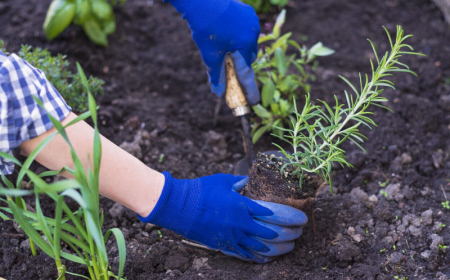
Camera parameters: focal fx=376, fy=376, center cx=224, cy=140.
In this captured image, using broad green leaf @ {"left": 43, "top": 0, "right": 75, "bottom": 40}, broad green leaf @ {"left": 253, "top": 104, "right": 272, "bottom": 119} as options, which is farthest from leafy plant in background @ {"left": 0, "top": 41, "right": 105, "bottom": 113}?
broad green leaf @ {"left": 253, "top": 104, "right": 272, "bottom": 119}

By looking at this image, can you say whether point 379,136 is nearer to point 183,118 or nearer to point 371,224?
point 371,224

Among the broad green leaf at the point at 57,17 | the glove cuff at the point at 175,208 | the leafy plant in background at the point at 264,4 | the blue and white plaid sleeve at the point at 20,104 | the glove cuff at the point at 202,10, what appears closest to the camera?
the blue and white plaid sleeve at the point at 20,104

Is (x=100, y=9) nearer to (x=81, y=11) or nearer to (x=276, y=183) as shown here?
(x=81, y=11)

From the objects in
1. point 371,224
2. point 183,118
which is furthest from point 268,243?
point 183,118

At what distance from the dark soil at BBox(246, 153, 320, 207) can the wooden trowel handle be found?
1.27 feet

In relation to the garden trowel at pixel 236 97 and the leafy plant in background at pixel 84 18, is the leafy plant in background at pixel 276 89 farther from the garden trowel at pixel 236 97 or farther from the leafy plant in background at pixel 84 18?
the leafy plant in background at pixel 84 18

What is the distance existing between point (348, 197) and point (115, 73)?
176 centimetres

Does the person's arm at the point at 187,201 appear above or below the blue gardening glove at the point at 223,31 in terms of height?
below

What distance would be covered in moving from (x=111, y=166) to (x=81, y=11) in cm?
165

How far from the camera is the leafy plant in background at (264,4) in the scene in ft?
8.95

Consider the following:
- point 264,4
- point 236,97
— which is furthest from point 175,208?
point 264,4

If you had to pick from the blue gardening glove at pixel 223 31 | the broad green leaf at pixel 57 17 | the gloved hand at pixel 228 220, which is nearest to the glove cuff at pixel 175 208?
the gloved hand at pixel 228 220

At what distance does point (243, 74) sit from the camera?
180 cm

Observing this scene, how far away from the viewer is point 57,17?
247 centimetres
